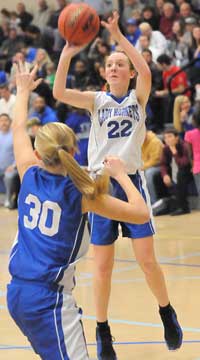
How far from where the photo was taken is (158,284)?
5516mm

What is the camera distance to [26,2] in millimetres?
19766

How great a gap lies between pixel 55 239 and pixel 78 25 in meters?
2.25

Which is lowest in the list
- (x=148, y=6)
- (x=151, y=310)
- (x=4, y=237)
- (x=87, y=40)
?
(x=4, y=237)

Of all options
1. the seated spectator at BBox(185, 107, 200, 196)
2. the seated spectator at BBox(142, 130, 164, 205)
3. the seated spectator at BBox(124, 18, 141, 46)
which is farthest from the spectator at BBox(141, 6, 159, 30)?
the seated spectator at BBox(185, 107, 200, 196)

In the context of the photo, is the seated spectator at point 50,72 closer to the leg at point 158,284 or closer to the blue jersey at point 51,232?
the leg at point 158,284

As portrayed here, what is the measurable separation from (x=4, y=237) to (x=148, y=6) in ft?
24.7

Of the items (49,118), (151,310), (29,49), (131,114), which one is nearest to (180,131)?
(49,118)

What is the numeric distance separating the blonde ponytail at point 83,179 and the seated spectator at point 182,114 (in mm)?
9140

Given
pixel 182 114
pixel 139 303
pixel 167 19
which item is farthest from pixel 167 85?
pixel 139 303

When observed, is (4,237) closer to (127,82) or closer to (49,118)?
(49,118)

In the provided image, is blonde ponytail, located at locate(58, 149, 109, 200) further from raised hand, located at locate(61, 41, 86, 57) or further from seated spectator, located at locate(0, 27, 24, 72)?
seated spectator, located at locate(0, 27, 24, 72)

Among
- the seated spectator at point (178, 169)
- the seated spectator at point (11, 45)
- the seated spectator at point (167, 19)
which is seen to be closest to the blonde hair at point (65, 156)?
the seated spectator at point (178, 169)

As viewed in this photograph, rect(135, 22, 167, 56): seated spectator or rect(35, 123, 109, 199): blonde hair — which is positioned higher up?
rect(35, 123, 109, 199): blonde hair

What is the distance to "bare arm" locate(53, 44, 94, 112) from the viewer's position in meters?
5.22
